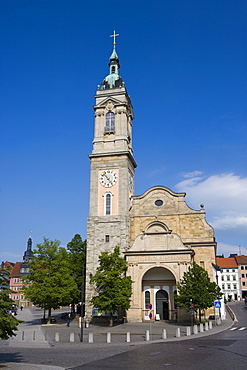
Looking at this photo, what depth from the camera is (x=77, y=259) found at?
165ft

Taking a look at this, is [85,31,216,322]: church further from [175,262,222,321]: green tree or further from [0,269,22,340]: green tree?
[0,269,22,340]: green tree

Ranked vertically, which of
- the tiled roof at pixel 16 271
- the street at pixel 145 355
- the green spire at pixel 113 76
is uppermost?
the green spire at pixel 113 76

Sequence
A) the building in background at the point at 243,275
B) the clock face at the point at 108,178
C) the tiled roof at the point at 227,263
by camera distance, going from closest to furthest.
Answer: the clock face at the point at 108,178 → the building in background at the point at 243,275 → the tiled roof at the point at 227,263

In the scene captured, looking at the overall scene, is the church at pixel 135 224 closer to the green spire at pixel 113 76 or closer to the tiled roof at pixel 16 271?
the green spire at pixel 113 76

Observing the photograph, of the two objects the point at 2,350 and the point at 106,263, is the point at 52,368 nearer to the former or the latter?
the point at 2,350

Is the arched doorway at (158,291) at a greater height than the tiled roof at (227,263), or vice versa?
the tiled roof at (227,263)

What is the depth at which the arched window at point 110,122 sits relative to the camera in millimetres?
50219

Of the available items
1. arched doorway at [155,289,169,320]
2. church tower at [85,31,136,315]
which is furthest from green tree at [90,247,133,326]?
arched doorway at [155,289,169,320]

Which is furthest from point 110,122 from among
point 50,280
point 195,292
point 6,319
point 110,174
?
point 6,319

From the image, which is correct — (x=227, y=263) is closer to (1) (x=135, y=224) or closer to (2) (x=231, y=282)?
(2) (x=231, y=282)

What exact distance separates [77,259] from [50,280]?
320 inches

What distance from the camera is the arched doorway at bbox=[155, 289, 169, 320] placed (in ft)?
139

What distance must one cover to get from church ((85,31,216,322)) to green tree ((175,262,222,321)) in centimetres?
347

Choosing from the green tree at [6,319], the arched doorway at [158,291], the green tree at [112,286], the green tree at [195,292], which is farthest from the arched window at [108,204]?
the green tree at [6,319]
